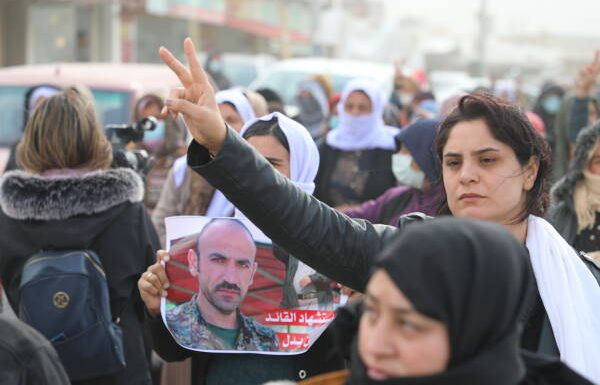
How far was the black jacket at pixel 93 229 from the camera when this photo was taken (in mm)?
3580

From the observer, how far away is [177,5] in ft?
90.6

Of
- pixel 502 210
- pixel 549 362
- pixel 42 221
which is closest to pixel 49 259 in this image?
pixel 42 221

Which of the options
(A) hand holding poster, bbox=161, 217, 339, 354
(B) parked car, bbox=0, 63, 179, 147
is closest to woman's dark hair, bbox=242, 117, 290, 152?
(A) hand holding poster, bbox=161, 217, 339, 354

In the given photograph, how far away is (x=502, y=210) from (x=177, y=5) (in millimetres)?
25835

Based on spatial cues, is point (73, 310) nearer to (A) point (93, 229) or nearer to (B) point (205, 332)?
(A) point (93, 229)

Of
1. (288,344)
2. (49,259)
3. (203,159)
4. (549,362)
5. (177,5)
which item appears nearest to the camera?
(549,362)

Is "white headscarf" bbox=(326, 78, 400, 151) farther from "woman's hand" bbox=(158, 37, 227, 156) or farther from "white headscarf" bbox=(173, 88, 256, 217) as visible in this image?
"woman's hand" bbox=(158, 37, 227, 156)

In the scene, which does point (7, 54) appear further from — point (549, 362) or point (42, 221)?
point (549, 362)

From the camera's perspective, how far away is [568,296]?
8.00ft

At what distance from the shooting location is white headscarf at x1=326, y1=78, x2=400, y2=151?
6.53 m

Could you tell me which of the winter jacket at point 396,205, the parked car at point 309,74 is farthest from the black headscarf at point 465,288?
the parked car at point 309,74

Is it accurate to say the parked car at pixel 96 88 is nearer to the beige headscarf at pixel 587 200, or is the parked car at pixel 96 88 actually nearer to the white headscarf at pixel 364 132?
the white headscarf at pixel 364 132

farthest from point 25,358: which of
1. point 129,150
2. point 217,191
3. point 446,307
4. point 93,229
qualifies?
point 217,191

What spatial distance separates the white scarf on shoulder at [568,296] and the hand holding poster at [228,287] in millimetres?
645
